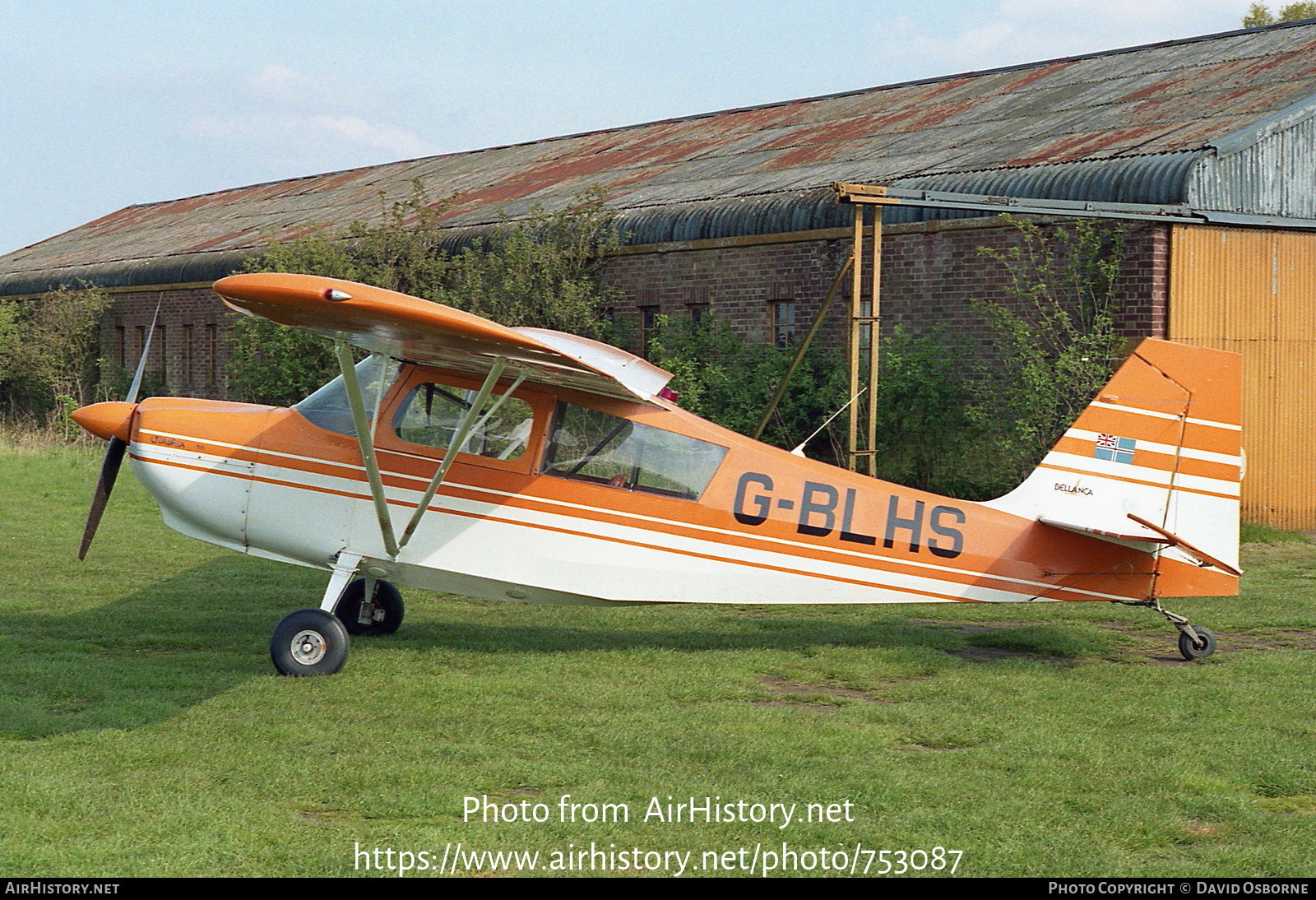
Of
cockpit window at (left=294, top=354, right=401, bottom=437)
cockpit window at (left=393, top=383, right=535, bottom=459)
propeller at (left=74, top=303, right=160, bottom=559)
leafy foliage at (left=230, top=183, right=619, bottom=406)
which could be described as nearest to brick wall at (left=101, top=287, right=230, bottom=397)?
leafy foliage at (left=230, top=183, right=619, bottom=406)

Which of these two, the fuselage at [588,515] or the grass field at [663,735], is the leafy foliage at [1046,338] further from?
the fuselage at [588,515]

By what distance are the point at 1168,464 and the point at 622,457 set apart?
3518 millimetres

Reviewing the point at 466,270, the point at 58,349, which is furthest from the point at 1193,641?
the point at 58,349

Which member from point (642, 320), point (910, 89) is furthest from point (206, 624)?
point (910, 89)

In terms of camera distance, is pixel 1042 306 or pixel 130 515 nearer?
pixel 1042 306

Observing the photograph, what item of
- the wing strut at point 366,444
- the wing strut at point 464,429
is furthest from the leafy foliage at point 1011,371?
the wing strut at point 366,444

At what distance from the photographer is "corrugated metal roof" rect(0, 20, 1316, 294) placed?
15695 mm

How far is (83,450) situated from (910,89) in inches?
681

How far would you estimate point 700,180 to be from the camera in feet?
72.3

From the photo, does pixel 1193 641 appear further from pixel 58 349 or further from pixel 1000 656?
pixel 58 349

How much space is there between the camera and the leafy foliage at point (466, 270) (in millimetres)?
19469

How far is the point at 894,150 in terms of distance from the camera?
787 inches

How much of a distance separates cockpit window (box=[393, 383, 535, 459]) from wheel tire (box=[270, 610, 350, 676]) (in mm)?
1339
